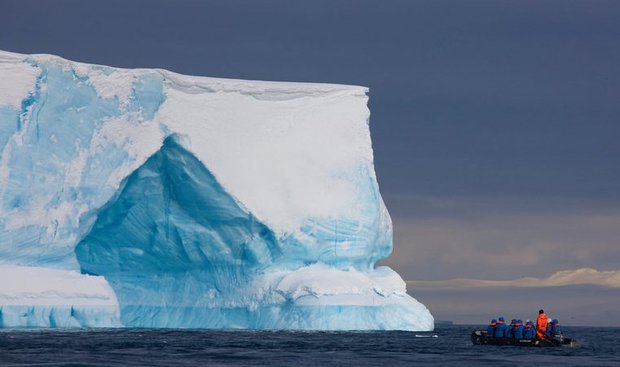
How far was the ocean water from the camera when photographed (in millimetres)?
25797

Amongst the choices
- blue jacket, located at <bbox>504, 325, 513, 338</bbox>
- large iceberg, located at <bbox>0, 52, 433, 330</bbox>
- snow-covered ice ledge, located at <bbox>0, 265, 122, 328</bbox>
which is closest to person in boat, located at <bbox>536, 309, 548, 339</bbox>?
blue jacket, located at <bbox>504, 325, 513, 338</bbox>

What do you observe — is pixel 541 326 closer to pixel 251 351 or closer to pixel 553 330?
pixel 553 330

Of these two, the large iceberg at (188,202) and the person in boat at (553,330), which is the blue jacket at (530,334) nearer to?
the person in boat at (553,330)

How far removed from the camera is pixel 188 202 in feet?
127

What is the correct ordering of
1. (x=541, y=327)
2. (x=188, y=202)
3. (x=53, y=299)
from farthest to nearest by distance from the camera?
(x=188, y=202)
(x=53, y=299)
(x=541, y=327)

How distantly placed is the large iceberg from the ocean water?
1.47m

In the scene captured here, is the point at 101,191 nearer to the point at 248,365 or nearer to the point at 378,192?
the point at 378,192

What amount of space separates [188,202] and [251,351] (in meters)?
10.5

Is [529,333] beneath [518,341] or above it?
above

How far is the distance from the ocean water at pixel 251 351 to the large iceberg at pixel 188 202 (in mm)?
1473

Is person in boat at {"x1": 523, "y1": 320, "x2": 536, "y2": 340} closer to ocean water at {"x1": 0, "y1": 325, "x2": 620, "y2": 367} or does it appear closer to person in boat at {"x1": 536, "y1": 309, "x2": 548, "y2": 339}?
person in boat at {"x1": 536, "y1": 309, "x2": 548, "y2": 339}

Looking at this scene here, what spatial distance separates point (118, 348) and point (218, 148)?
38.0ft

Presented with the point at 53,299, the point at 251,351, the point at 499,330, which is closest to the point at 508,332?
the point at 499,330

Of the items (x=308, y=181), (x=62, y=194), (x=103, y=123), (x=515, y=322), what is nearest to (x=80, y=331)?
(x=62, y=194)
